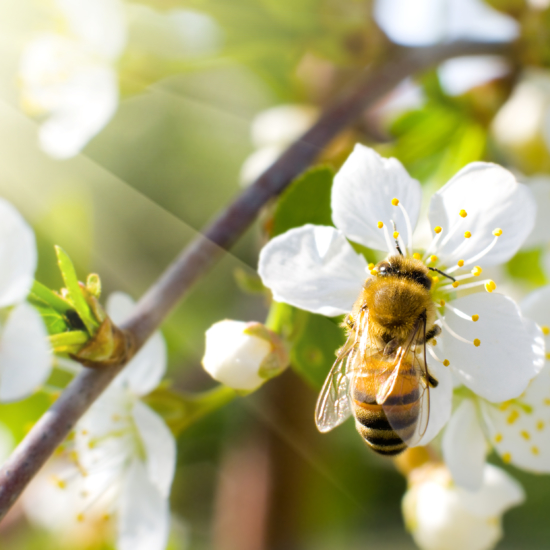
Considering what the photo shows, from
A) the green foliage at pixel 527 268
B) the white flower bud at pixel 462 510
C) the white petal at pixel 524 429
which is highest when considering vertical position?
the white petal at pixel 524 429

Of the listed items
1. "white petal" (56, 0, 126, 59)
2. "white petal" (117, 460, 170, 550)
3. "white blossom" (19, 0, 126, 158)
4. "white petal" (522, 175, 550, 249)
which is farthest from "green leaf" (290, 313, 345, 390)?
"white petal" (56, 0, 126, 59)

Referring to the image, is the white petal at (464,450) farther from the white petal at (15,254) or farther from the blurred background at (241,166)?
the white petal at (15,254)

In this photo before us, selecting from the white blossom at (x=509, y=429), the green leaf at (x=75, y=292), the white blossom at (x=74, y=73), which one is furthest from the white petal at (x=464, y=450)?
the white blossom at (x=74, y=73)

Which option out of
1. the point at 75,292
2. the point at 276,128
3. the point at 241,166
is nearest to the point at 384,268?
the point at 75,292

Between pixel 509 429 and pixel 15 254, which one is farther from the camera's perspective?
pixel 509 429

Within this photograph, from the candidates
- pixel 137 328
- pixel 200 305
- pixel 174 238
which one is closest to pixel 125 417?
pixel 137 328

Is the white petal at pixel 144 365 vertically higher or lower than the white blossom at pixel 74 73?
lower

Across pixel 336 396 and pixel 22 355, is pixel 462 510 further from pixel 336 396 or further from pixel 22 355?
pixel 22 355
